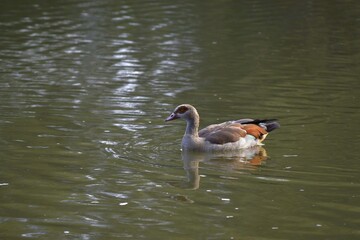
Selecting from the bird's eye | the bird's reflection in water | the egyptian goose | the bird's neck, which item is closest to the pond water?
the bird's reflection in water

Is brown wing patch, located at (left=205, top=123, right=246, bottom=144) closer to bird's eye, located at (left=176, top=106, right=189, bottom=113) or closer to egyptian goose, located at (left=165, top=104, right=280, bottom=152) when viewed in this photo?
egyptian goose, located at (left=165, top=104, right=280, bottom=152)

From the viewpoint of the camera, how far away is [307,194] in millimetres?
10523

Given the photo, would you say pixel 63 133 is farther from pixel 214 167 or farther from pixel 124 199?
pixel 124 199

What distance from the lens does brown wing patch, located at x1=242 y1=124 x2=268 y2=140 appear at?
13211mm

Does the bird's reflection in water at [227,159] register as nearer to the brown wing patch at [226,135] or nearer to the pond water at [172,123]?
the pond water at [172,123]

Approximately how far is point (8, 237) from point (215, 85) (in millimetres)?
8757

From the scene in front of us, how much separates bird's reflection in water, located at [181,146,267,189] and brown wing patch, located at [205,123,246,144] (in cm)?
18

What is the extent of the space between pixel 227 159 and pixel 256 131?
0.76 meters

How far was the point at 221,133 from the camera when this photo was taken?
13.0 m

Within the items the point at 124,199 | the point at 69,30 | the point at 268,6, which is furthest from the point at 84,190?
the point at 268,6

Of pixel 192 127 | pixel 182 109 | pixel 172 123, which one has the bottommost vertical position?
pixel 172 123

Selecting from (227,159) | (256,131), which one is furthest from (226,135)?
(256,131)

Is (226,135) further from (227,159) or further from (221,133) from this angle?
(227,159)

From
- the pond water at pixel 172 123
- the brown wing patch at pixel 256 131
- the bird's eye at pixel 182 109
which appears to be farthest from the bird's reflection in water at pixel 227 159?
the bird's eye at pixel 182 109
